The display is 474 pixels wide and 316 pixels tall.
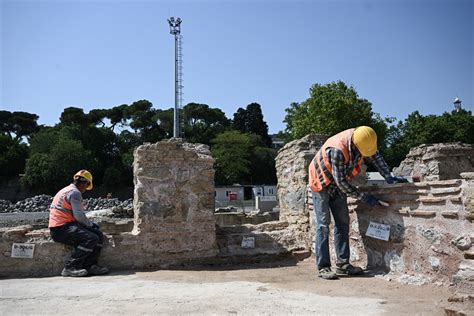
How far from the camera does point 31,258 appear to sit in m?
5.02

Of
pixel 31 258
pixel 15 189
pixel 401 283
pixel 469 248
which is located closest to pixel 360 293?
pixel 401 283

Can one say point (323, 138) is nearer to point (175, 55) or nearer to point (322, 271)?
point (322, 271)

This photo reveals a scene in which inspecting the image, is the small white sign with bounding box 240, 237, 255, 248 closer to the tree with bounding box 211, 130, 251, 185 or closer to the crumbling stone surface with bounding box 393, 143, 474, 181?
the crumbling stone surface with bounding box 393, 143, 474, 181

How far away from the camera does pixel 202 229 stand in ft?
18.3

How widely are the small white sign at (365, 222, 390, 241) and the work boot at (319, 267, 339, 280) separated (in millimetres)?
636

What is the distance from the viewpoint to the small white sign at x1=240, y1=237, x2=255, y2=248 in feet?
18.6

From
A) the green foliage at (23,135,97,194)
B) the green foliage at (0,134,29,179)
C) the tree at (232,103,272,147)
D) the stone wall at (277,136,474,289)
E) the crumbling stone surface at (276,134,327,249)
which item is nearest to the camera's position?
the stone wall at (277,136,474,289)

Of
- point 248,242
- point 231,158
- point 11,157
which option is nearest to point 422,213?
point 248,242

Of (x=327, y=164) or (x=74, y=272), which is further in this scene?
(x=74, y=272)

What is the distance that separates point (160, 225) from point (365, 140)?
3036 mm

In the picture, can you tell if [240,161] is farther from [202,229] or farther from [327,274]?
[327,274]

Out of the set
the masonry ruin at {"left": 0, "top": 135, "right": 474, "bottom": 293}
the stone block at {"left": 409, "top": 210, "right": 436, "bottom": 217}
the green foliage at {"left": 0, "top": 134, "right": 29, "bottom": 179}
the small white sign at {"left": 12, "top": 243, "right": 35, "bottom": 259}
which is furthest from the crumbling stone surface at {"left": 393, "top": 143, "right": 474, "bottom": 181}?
the green foliage at {"left": 0, "top": 134, "right": 29, "bottom": 179}

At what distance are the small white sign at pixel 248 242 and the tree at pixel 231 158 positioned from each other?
3471 cm

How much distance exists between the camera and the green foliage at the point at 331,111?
28.8 meters
